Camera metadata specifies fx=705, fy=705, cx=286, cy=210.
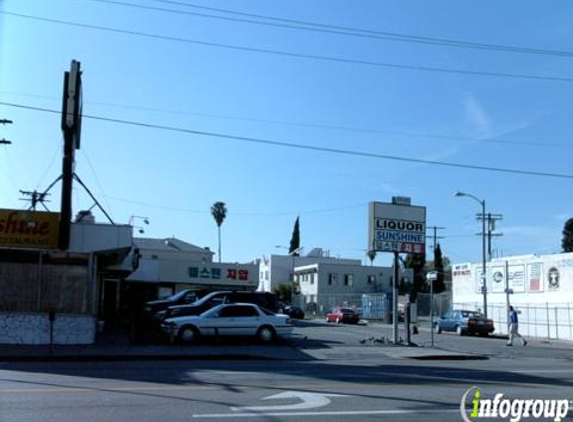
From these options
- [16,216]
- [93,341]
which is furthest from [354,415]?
[16,216]

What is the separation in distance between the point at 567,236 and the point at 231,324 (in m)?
87.0

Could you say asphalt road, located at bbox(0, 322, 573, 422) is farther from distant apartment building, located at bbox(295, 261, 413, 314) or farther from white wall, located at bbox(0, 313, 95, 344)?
distant apartment building, located at bbox(295, 261, 413, 314)

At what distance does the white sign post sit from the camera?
96.0ft

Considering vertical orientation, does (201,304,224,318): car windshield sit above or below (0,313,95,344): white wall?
above

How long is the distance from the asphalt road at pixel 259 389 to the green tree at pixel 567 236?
85952 mm

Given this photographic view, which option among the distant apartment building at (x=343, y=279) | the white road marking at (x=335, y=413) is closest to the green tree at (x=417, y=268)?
the distant apartment building at (x=343, y=279)

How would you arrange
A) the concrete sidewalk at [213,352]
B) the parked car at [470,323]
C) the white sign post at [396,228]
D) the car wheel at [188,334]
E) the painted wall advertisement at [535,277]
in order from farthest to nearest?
1. the painted wall advertisement at [535,277]
2. the parked car at [470,323]
3. the white sign post at [396,228]
4. the car wheel at [188,334]
5. the concrete sidewalk at [213,352]

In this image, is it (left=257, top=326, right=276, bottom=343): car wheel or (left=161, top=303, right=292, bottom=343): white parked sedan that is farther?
(left=257, top=326, right=276, bottom=343): car wheel

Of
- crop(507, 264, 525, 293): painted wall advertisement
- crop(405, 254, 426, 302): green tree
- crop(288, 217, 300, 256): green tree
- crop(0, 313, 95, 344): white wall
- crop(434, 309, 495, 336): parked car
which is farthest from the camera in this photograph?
crop(288, 217, 300, 256): green tree

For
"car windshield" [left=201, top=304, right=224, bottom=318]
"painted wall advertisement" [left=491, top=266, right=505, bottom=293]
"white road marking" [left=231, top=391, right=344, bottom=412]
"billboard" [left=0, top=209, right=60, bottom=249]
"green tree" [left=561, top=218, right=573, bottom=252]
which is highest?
"green tree" [left=561, top=218, right=573, bottom=252]

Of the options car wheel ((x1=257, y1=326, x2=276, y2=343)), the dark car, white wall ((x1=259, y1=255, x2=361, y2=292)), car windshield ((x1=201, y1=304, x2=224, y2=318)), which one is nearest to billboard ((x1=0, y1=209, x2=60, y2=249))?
car windshield ((x1=201, y1=304, x2=224, y2=318))

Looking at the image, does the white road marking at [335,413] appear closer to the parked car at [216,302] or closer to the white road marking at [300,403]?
the white road marking at [300,403]

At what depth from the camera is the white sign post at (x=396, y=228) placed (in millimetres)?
29250

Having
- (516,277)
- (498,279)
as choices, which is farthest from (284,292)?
(516,277)
